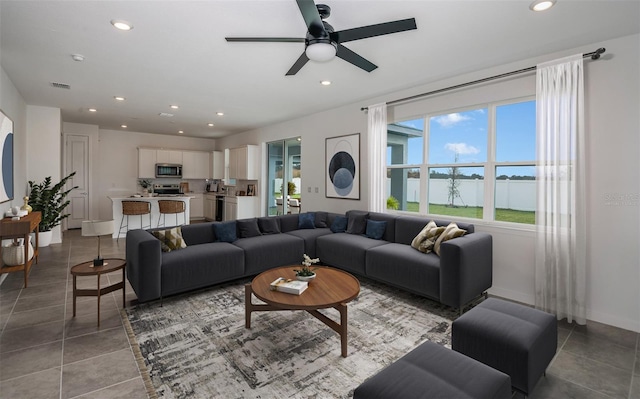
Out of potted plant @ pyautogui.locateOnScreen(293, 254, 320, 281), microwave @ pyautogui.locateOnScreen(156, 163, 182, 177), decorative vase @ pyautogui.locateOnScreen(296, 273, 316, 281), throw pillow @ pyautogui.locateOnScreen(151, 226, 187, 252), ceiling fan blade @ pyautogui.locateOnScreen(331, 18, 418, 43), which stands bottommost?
decorative vase @ pyautogui.locateOnScreen(296, 273, 316, 281)

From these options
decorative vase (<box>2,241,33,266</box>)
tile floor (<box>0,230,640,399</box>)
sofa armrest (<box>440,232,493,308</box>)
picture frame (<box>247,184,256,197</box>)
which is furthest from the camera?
picture frame (<box>247,184,256,197</box>)

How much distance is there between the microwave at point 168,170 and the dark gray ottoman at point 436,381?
928 centimetres

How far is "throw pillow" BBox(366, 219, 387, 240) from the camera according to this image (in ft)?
14.6

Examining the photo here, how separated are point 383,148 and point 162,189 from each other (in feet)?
23.8

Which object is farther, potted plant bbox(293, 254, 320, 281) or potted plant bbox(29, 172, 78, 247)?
potted plant bbox(29, 172, 78, 247)

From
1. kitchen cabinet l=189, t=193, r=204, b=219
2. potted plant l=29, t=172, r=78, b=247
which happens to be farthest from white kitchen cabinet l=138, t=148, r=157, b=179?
potted plant l=29, t=172, r=78, b=247

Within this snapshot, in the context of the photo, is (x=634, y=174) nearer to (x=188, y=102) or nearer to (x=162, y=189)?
(x=188, y=102)

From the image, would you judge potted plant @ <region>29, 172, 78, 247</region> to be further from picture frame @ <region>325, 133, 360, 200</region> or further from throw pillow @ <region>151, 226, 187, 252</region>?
picture frame @ <region>325, 133, 360, 200</region>

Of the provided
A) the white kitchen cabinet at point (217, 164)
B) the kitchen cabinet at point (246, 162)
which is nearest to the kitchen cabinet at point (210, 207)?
the white kitchen cabinet at point (217, 164)

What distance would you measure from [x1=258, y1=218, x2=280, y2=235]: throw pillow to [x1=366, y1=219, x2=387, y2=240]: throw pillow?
1489mm

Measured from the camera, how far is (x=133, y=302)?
3350mm

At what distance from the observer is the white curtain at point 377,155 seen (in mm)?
4848

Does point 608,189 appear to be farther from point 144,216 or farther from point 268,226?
point 144,216

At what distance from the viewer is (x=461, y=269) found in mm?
2963
